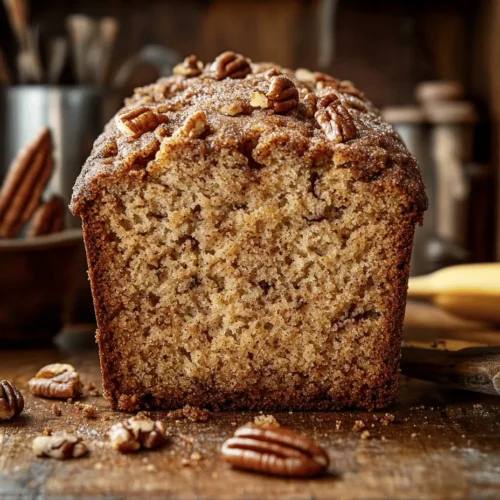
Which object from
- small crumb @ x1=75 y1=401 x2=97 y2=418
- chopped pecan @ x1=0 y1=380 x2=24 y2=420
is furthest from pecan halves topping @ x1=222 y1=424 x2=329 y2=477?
chopped pecan @ x1=0 y1=380 x2=24 y2=420

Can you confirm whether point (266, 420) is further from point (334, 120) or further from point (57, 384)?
point (334, 120)

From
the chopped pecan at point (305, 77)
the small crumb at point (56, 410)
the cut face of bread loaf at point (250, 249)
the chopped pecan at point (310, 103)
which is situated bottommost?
the small crumb at point (56, 410)

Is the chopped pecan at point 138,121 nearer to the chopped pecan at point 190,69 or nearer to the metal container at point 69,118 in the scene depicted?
the chopped pecan at point 190,69

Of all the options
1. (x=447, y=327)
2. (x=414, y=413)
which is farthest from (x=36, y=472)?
(x=447, y=327)

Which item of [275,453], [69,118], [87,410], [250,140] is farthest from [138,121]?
[69,118]

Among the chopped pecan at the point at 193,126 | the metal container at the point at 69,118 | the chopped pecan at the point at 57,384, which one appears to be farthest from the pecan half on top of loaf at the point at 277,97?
the metal container at the point at 69,118

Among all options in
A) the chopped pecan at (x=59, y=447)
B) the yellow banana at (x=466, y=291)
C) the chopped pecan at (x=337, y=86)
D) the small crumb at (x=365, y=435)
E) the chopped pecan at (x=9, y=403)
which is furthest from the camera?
the yellow banana at (x=466, y=291)
